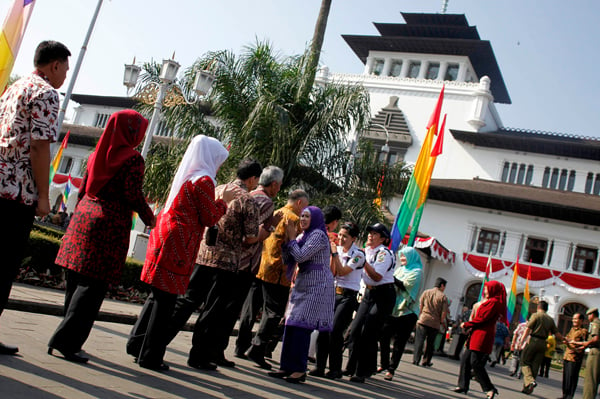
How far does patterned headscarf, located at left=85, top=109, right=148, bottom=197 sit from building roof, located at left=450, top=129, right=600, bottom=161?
114 ft

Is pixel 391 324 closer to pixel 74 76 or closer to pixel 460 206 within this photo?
pixel 74 76

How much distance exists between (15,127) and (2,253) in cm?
78

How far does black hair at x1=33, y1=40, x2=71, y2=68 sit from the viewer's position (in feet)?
13.5

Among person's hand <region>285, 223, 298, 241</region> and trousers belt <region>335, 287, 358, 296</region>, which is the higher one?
person's hand <region>285, 223, 298, 241</region>

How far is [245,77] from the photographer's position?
15078mm

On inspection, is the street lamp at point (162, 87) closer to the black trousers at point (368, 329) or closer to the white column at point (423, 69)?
the black trousers at point (368, 329)

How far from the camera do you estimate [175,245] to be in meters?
4.72

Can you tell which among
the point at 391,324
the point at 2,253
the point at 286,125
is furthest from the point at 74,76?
the point at 2,253

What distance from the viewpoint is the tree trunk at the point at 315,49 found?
14.6 metres

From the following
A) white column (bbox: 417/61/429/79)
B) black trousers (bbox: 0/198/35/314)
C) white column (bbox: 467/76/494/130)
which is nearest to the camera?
black trousers (bbox: 0/198/35/314)

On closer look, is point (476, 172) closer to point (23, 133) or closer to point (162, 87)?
point (162, 87)

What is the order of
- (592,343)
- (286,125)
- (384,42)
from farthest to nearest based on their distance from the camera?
(384,42) → (286,125) → (592,343)

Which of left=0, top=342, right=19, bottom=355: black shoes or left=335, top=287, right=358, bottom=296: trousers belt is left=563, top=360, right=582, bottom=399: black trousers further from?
left=0, top=342, right=19, bottom=355: black shoes

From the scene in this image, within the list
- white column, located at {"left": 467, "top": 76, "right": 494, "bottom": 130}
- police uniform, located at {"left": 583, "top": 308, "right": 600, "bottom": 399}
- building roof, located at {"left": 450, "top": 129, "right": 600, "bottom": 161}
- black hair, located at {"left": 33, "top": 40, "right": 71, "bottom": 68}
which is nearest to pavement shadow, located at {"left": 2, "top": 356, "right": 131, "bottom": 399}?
black hair, located at {"left": 33, "top": 40, "right": 71, "bottom": 68}
